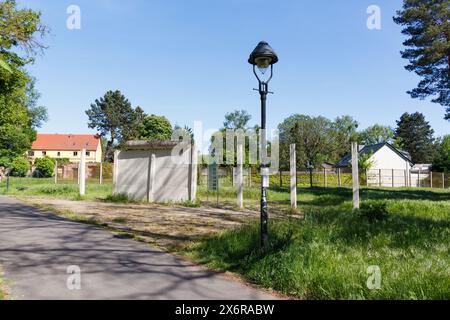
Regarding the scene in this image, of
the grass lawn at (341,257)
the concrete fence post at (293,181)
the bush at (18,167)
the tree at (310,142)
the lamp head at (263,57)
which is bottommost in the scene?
the grass lawn at (341,257)

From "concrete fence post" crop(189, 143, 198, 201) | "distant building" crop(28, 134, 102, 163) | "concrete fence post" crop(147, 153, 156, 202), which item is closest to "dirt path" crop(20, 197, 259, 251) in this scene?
"concrete fence post" crop(189, 143, 198, 201)

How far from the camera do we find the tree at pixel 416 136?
91.5 m

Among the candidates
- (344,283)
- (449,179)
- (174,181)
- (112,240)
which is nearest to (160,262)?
(112,240)

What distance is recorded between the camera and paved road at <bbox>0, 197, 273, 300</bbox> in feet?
13.9

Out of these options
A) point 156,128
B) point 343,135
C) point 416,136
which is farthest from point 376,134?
point 156,128

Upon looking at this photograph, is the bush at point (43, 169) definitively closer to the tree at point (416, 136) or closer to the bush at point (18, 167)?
the bush at point (18, 167)

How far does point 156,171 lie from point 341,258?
12316mm

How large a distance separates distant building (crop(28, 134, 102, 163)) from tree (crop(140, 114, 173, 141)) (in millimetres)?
18422

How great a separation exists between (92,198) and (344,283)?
599 inches

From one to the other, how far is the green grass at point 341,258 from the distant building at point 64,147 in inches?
3114

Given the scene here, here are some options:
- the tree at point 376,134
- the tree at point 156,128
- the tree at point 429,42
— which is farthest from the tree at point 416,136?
the tree at point 429,42

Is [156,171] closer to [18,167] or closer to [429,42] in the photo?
[429,42]

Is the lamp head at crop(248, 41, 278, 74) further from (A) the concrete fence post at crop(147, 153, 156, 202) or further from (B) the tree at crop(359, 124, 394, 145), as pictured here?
(B) the tree at crop(359, 124, 394, 145)
